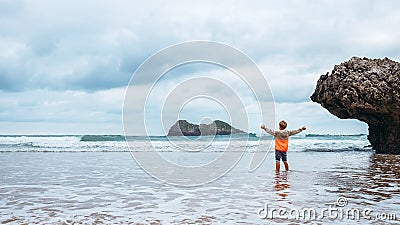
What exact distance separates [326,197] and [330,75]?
12.4 m

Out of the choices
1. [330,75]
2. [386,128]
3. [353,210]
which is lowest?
[353,210]

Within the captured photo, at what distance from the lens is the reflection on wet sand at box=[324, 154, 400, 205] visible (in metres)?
8.04

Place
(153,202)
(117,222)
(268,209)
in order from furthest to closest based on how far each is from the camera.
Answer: (153,202)
(268,209)
(117,222)

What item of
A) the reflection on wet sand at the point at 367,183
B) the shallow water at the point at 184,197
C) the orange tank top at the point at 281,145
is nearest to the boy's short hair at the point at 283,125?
the orange tank top at the point at 281,145

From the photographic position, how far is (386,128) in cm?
1984

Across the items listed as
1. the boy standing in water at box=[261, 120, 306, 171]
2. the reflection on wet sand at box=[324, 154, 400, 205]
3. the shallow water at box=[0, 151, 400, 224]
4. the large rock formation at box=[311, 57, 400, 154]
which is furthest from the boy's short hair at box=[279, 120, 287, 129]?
the large rock formation at box=[311, 57, 400, 154]

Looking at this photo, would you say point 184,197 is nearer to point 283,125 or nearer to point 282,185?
point 282,185

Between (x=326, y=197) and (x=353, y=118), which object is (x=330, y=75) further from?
(x=326, y=197)

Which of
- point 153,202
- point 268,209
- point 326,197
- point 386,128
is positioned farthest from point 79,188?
point 386,128

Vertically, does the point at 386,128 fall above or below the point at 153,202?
above

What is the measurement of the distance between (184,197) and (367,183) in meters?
4.60

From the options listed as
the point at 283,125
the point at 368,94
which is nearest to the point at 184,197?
the point at 283,125

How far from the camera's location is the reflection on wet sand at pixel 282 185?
26.6 feet

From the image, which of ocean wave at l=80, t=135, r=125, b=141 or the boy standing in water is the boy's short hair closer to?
the boy standing in water
